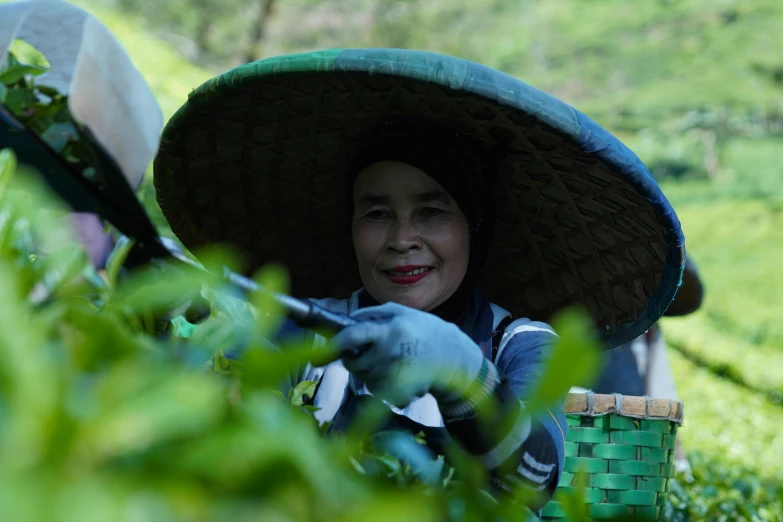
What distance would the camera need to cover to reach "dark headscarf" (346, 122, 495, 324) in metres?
1.52

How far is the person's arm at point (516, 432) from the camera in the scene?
921mm

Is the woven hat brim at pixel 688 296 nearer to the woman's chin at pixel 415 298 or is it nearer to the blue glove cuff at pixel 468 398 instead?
the woman's chin at pixel 415 298

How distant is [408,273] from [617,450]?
457mm

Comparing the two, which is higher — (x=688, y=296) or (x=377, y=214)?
(x=688, y=296)

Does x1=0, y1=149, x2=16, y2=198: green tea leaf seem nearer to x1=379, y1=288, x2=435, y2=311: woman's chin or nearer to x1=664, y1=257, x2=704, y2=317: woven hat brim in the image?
x1=379, y1=288, x2=435, y2=311: woman's chin

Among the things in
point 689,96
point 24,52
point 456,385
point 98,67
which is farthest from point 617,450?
point 689,96

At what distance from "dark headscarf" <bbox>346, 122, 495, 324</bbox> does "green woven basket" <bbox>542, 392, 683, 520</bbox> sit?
27cm

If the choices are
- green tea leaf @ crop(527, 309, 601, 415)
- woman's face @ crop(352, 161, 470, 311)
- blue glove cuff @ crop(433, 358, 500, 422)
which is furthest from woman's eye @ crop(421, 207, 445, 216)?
green tea leaf @ crop(527, 309, 601, 415)

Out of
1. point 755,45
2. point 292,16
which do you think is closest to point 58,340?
point 292,16

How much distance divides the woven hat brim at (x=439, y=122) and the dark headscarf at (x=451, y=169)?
27mm

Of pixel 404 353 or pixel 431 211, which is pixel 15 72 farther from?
pixel 431 211

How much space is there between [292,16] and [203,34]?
2.68 metres

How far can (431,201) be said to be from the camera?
1.54m

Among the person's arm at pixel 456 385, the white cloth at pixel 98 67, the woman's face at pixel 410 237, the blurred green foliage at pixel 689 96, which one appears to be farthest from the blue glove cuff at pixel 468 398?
the blurred green foliage at pixel 689 96
